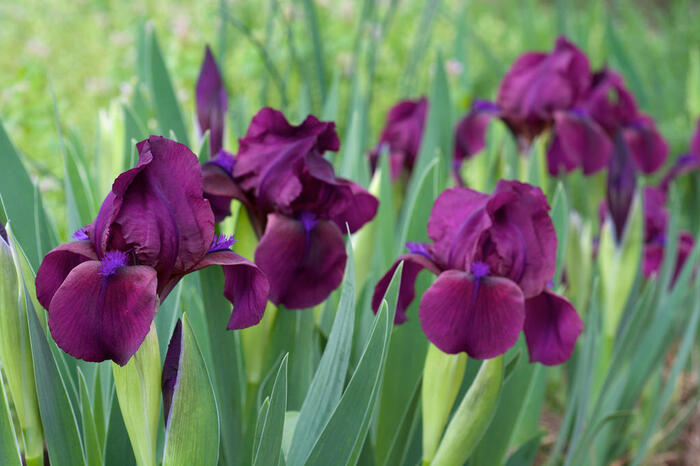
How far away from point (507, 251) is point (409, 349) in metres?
0.25

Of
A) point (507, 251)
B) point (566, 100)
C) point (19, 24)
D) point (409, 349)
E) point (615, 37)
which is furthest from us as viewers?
point (19, 24)

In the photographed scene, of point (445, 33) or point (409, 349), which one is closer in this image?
point (409, 349)

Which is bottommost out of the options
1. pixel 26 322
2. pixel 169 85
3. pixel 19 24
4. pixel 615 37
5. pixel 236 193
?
pixel 26 322

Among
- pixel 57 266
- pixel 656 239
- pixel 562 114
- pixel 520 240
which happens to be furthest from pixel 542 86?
pixel 57 266

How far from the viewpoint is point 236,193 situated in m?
0.82

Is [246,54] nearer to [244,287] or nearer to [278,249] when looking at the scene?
[278,249]

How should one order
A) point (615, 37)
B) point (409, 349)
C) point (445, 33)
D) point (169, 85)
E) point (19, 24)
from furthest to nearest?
point (445, 33) < point (19, 24) < point (615, 37) < point (169, 85) < point (409, 349)

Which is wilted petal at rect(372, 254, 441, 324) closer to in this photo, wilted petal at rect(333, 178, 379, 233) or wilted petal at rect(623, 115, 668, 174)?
wilted petal at rect(333, 178, 379, 233)

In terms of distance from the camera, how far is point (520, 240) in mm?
762

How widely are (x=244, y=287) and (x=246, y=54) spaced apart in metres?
1.90

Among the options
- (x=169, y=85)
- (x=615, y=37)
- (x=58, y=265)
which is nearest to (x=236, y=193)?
(x=58, y=265)

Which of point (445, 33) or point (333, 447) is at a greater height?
point (445, 33)

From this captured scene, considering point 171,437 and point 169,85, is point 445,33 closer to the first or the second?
point 169,85

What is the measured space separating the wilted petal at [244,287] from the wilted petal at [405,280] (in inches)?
6.8
